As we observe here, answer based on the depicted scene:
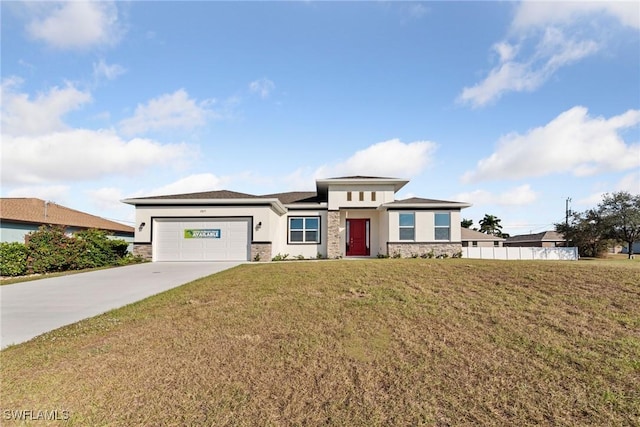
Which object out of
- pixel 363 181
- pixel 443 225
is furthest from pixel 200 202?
pixel 443 225

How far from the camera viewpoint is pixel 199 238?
643 inches

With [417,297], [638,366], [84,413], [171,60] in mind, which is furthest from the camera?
[171,60]

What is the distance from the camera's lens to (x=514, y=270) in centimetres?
828

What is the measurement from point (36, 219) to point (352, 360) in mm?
24382

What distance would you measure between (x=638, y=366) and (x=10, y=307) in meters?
11.0

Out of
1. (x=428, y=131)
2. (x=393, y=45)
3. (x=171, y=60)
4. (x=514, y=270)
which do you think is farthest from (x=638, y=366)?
(x=171, y=60)

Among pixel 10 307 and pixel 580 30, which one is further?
pixel 580 30

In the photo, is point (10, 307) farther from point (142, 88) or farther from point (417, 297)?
point (417, 297)

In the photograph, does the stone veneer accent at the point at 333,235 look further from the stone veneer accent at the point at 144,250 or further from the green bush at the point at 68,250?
the green bush at the point at 68,250

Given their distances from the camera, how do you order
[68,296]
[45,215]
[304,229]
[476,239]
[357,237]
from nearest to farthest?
[68,296], [304,229], [357,237], [45,215], [476,239]

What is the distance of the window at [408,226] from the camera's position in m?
17.6

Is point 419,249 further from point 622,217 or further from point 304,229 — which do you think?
point 622,217

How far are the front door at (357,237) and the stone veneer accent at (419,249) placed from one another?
2.02 metres

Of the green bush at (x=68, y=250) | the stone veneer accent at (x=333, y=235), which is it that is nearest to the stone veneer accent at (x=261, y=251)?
the stone veneer accent at (x=333, y=235)
